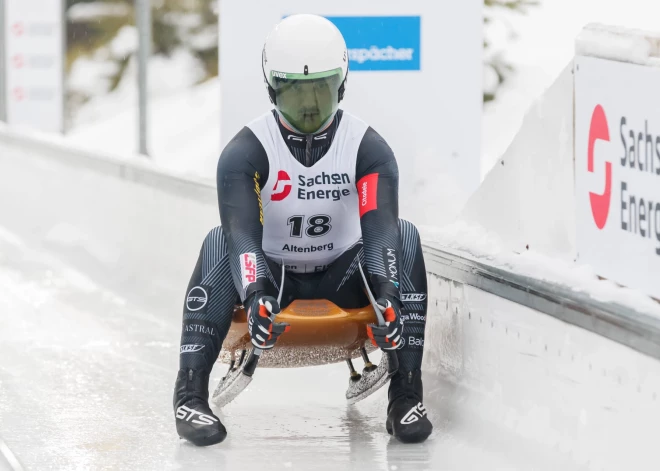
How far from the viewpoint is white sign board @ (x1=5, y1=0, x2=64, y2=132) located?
11.8 m

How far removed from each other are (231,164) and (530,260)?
2.94ft

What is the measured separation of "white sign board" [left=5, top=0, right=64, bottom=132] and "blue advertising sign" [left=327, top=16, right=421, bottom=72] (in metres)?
6.98

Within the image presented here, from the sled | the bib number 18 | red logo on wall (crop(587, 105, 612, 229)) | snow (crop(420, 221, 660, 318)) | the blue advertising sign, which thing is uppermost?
the blue advertising sign

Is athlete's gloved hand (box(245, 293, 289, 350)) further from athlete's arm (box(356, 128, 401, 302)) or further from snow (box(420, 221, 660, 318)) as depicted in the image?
snow (box(420, 221, 660, 318))

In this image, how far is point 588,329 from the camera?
10.0 feet

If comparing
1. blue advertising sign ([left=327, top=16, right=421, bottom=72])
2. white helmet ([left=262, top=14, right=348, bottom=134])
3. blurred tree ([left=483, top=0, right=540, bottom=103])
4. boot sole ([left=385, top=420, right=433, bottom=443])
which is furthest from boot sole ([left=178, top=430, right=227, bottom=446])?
blurred tree ([left=483, top=0, right=540, bottom=103])

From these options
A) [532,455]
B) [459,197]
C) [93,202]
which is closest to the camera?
[532,455]

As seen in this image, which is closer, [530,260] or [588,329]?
[588,329]

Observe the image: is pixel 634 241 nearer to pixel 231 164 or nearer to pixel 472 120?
pixel 231 164

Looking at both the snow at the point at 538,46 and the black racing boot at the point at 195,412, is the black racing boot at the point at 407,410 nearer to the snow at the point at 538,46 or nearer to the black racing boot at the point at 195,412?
the black racing boot at the point at 195,412

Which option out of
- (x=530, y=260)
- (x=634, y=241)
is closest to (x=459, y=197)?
(x=530, y=260)

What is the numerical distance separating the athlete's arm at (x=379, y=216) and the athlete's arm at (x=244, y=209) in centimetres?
30

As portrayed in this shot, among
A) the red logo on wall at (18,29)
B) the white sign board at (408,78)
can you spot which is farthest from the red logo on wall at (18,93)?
the white sign board at (408,78)

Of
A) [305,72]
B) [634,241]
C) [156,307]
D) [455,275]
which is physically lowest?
[156,307]
